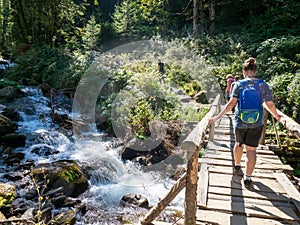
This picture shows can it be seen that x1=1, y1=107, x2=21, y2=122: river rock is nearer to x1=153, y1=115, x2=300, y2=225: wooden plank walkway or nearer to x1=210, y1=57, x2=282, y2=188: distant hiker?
x1=153, y1=115, x2=300, y2=225: wooden plank walkway

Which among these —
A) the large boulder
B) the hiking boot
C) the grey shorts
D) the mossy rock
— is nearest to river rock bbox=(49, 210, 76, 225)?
the mossy rock

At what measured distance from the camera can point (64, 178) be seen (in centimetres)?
699

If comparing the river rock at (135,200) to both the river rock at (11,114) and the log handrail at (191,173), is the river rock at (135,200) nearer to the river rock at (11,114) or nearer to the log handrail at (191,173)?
the log handrail at (191,173)

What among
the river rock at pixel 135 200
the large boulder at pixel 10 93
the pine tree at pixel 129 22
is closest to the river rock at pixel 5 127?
the large boulder at pixel 10 93

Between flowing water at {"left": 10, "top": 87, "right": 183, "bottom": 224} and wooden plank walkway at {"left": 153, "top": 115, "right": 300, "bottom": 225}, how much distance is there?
2.44 meters

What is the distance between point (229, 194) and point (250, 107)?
145 centimetres

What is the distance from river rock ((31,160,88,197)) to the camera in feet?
22.7

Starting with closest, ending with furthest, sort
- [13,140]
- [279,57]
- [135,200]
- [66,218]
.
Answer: [66,218], [135,200], [13,140], [279,57]

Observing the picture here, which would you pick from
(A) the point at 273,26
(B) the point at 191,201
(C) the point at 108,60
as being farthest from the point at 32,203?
(A) the point at 273,26

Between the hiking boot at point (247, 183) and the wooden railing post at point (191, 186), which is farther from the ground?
the wooden railing post at point (191, 186)

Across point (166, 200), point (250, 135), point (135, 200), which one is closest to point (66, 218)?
A: point (135, 200)

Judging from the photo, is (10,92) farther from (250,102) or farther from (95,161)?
(250,102)

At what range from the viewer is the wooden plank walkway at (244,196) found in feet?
11.2

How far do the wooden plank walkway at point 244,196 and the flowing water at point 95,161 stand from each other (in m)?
2.44
